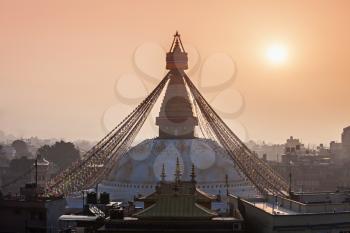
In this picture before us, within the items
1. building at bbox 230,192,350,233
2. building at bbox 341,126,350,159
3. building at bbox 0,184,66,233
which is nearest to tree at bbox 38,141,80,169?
building at bbox 341,126,350,159

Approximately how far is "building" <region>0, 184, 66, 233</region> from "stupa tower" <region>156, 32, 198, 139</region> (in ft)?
47.6

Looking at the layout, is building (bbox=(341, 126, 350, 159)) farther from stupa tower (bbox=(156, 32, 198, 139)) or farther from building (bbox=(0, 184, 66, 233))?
building (bbox=(0, 184, 66, 233))

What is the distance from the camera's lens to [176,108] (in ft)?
204

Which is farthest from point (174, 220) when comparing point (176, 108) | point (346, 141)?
point (346, 141)

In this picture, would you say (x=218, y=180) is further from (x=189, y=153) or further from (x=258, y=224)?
(x=258, y=224)

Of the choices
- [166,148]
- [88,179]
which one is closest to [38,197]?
[88,179]

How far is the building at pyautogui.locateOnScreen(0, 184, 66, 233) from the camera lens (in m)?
48.4

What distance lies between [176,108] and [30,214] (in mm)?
18736

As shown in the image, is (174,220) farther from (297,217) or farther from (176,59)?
(176,59)

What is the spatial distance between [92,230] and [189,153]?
20.4 meters

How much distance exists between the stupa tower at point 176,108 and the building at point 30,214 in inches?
Result: 571

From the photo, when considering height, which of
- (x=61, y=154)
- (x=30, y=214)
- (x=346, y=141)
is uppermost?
(x=346, y=141)

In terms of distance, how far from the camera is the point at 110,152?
5625cm

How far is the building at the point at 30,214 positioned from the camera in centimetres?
4844
